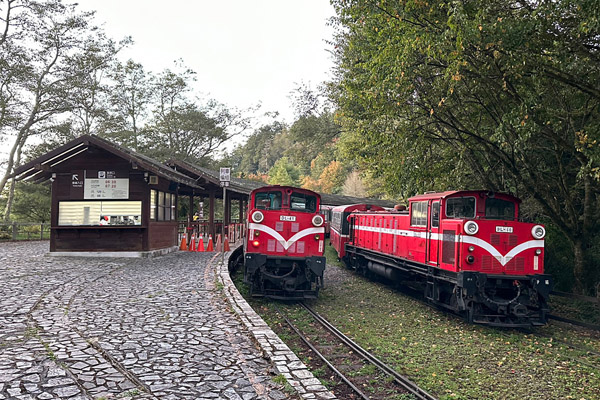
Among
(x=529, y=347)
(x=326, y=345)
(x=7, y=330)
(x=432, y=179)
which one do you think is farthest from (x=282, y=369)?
(x=432, y=179)

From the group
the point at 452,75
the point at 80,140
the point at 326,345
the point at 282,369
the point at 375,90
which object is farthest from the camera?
the point at 80,140

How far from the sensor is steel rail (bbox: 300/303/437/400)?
5923mm

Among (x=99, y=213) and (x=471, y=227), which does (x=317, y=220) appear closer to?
(x=471, y=227)

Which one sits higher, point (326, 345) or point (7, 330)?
point (7, 330)

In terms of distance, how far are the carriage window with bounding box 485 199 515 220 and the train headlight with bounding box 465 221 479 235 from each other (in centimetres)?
55

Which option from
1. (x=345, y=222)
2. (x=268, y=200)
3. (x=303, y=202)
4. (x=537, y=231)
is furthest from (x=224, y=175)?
(x=345, y=222)

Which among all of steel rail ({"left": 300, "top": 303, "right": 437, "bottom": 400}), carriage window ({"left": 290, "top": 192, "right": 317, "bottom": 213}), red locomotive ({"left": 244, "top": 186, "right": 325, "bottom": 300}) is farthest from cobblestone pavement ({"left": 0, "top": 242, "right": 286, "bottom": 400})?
carriage window ({"left": 290, "top": 192, "right": 317, "bottom": 213})

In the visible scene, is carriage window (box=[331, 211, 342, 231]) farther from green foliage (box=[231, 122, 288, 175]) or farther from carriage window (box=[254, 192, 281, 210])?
green foliage (box=[231, 122, 288, 175])

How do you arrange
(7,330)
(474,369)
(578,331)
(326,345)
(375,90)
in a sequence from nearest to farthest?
1. (7,330)
2. (474,369)
3. (326,345)
4. (578,331)
5. (375,90)

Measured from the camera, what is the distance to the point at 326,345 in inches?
324

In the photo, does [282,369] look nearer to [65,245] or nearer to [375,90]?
[375,90]

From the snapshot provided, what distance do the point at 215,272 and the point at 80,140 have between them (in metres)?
6.64

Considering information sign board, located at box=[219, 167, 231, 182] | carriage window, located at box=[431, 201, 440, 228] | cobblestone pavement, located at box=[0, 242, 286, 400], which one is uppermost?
information sign board, located at box=[219, 167, 231, 182]

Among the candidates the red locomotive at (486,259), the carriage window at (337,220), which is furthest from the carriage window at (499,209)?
the carriage window at (337,220)
